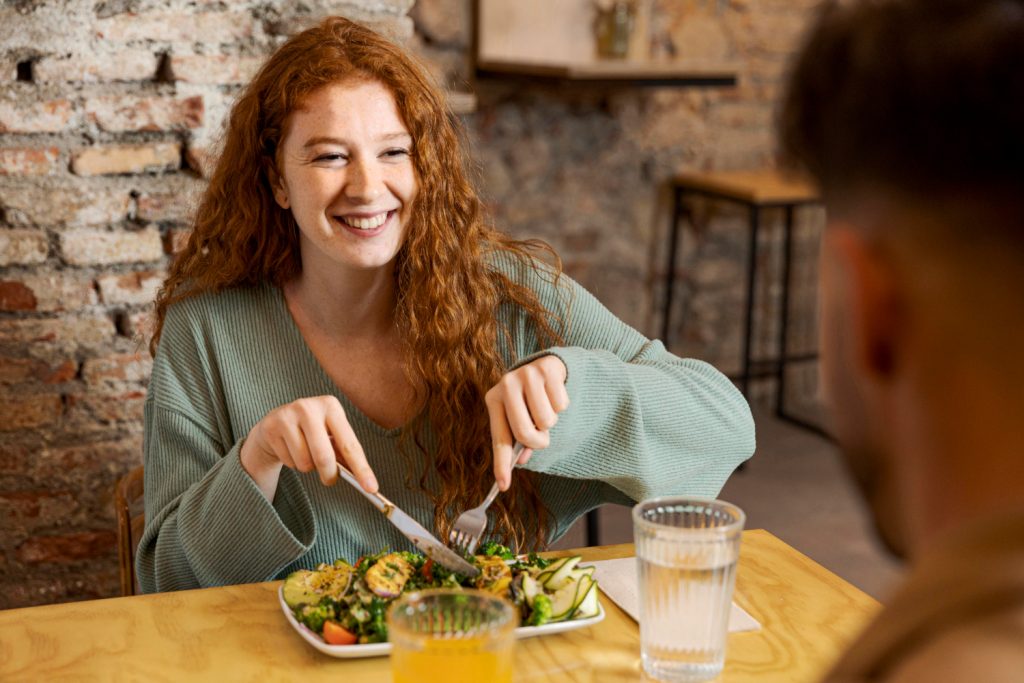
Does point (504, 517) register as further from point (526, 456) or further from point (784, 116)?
point (784, 116)

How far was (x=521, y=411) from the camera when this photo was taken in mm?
1217

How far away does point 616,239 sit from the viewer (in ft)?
12.8

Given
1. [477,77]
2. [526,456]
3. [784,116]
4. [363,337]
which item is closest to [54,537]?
[363,337]

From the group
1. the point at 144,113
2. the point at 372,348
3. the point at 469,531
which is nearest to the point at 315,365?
the point at 372,348

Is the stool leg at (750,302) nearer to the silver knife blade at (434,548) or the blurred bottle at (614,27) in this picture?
the blurred bottle at (614,27)

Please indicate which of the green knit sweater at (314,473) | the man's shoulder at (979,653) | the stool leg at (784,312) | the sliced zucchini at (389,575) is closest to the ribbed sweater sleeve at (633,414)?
the green knit sweater at (314,473)

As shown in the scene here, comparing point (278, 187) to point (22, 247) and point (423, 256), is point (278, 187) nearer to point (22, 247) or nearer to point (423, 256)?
point (423, 256)

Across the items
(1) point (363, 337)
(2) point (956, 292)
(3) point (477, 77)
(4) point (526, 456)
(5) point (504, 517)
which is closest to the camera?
(2) point (956, 292)

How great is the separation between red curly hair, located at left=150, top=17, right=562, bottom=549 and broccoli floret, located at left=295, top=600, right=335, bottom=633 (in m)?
0.35

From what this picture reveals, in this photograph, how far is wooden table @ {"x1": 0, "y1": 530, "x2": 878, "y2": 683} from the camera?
3.36 feet

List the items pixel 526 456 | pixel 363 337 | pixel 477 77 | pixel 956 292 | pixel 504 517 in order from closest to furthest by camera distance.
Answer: pixel 956 292 → pixel 526 456 → pixel 504 517 → pixel 363 337 → pixel 477 77

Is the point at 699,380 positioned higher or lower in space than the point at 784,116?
lower

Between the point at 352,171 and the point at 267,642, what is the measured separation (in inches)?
24.2

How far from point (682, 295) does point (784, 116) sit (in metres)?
3.55
